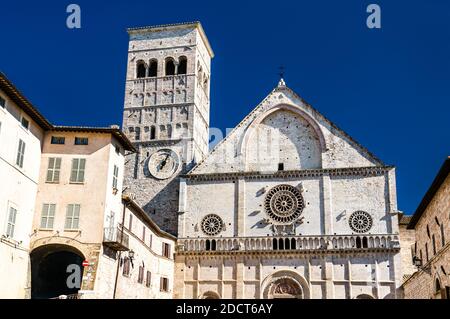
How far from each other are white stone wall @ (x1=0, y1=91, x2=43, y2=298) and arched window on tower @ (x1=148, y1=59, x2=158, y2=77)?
25963mm

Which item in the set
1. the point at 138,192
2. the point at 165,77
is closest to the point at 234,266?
the point at 138,192

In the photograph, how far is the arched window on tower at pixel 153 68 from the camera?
173 feet

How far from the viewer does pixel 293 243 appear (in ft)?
139

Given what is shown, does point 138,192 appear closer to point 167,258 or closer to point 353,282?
point 167,258

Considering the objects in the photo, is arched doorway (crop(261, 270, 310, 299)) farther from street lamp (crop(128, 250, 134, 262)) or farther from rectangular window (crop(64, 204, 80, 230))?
rectangular window (crop(64, 204, 80, 230))

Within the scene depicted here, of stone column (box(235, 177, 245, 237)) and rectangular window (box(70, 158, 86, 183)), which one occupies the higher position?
stone column (box(235, 177, 245, 237))

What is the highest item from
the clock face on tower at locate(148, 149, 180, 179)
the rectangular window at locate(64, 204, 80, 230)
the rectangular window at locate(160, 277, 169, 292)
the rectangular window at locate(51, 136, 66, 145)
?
the clock face on tower at locate(148, 149, 180, 179)

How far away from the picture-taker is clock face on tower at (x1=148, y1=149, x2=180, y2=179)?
48125 millimetres

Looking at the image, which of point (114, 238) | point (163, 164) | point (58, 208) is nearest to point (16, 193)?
point (58, 208)

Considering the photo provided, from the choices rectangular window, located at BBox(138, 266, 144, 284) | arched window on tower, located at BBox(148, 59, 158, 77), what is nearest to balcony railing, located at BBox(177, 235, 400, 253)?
rectangular window, located at BBox(138, 266, 144, 284)

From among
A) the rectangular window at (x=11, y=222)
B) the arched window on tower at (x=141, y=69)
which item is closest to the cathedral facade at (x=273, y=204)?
the arched window on tower at (x=141, y=69)

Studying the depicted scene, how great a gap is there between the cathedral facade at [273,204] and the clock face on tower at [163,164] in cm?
9

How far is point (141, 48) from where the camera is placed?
53625mm

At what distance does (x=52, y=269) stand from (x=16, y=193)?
19.3 ft
